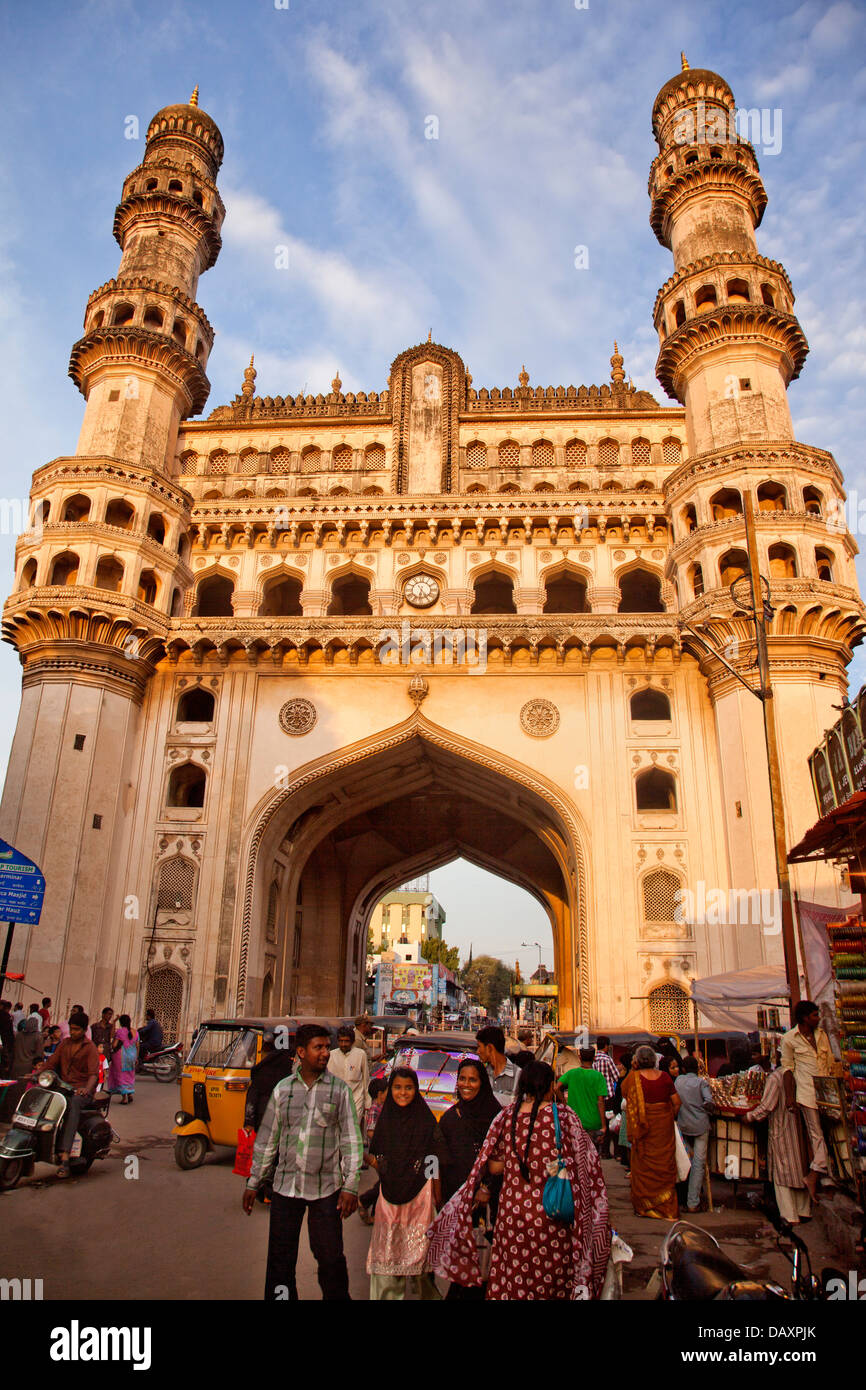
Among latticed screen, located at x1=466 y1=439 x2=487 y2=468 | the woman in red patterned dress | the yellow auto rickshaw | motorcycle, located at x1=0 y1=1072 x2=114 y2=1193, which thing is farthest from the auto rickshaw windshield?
latticed screen, located at x1=466 y1=439 x2=487 y2=468

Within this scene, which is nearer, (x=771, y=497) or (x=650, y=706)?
(x=771, y=497)

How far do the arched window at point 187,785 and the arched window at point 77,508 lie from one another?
21.3ft

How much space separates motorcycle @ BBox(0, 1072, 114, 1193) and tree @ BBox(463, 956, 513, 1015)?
9301cm

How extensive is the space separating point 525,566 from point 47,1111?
17016mm

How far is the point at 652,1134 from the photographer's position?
25.5ft

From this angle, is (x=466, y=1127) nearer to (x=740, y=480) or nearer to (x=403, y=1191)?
(x=403, y=1191)

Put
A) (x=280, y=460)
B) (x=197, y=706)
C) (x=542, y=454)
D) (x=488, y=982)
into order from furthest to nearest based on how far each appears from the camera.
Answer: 1. (x=488, y=982)
2. (x=280, y=460)
3. (x=542, y=454)
4. (x=197, y=706)

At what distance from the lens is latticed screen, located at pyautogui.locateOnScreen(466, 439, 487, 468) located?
24.3 m

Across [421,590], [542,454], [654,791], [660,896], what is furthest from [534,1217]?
[542,454]

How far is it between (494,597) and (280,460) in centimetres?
714

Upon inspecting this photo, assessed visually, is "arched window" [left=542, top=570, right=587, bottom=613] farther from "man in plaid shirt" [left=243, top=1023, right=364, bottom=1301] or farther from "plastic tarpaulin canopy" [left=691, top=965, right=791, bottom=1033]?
"man in plaid shirt" [left=243, top=1023, right=364, bottom=1301]

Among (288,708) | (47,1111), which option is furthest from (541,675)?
(47,1111)

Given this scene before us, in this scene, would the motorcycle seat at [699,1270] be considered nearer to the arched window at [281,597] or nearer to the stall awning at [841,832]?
the stall awning at [841,832]

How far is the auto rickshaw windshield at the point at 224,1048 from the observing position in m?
9.99
